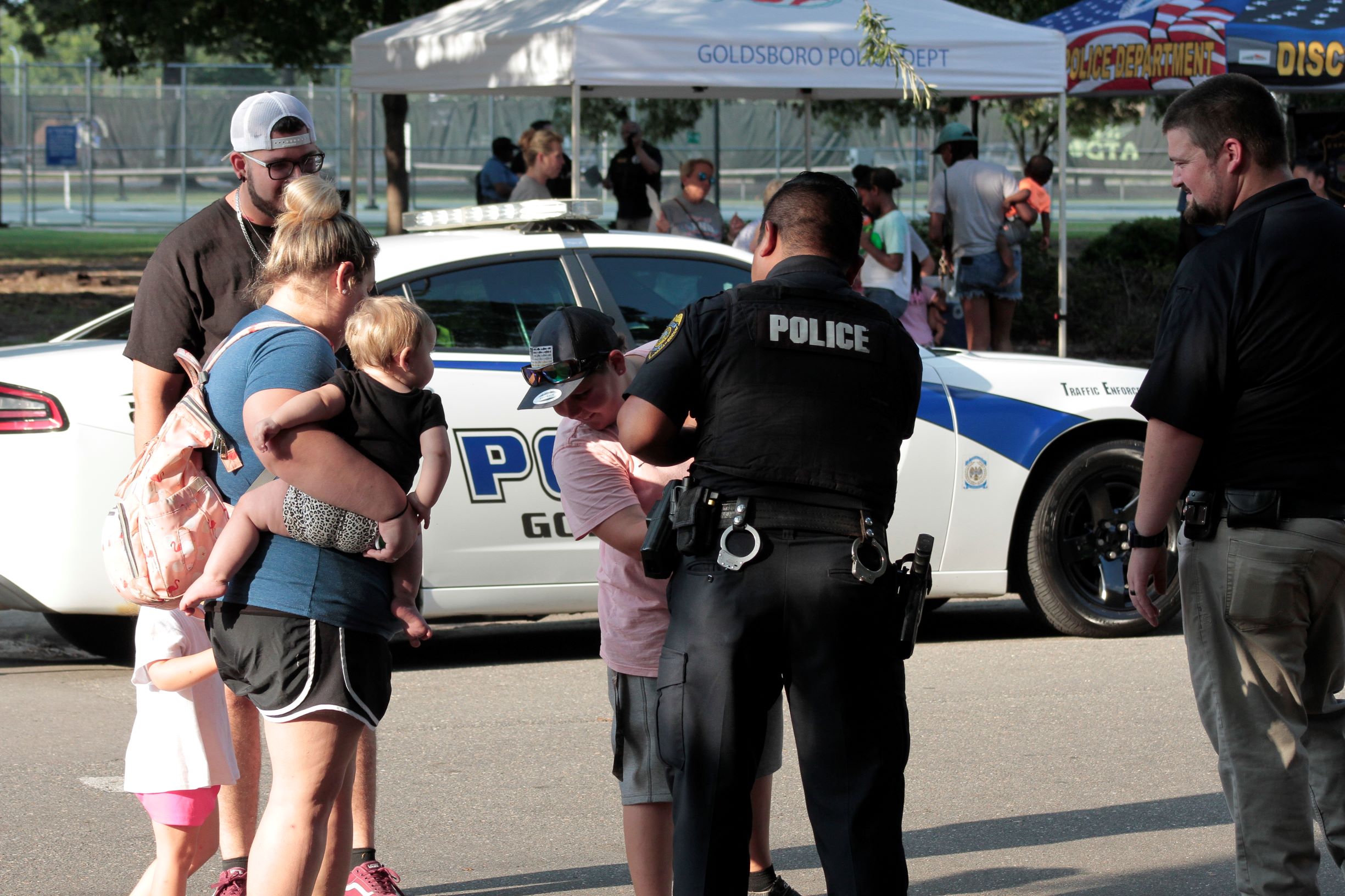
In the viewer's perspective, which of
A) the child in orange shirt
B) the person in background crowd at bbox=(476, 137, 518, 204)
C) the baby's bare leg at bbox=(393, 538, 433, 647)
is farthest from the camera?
the person in background crowd at bbox=(476, 137, 518, 204)

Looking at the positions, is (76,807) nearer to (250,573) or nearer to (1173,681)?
(250,573)

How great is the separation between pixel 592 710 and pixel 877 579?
9.94 ft

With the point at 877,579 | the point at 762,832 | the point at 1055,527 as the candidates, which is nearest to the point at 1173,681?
the point at 1055,527

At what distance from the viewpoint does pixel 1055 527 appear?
6.64 m

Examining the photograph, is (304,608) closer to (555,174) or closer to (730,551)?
(730,551)

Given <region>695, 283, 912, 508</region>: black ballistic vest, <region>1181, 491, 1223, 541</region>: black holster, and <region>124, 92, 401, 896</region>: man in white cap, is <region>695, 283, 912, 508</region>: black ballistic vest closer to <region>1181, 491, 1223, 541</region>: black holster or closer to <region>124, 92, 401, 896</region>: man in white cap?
<region>1181, 491, 1223, 541</region>: black holster

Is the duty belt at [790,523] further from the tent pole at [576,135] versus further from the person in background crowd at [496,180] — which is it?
the person in background crowd at [496,180]

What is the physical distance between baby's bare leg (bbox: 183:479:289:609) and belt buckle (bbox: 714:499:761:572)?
2.78 ft

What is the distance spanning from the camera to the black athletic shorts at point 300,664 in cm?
304

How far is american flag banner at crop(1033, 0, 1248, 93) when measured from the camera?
12.9 m

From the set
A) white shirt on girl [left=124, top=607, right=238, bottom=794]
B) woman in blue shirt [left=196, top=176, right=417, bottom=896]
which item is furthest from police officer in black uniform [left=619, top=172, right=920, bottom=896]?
white shirt on girl [left=124, top=607, right=238, bottom=794]

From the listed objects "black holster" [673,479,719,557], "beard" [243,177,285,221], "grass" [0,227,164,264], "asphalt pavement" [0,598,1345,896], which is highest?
"grass" [0,227,164,264]

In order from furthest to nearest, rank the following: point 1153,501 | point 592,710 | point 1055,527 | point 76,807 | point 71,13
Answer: point 71,13 < point 1055,527 < point 592,710 < point 76,807 < point 1153,501

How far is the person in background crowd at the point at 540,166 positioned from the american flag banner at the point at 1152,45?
190 inches
